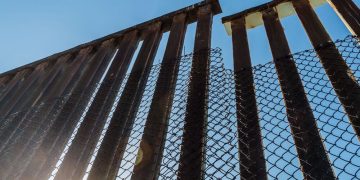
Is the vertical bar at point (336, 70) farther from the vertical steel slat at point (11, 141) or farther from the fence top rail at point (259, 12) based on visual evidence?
the vertical steel slat at point (11, 141)

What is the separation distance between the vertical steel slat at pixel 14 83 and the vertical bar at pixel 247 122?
2.79 m

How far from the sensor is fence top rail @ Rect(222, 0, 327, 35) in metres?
3.69

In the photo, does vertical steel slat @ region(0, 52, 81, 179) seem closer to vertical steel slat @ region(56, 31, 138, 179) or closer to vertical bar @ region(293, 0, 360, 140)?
vertical steel slat @ region(56, 31, 138, 179)

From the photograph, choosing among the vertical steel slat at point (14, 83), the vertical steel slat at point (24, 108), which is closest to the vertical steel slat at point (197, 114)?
the vertical steel slat at point (24, 108)

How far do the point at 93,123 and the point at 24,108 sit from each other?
129 centimetres

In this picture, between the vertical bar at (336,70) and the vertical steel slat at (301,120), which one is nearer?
the vertical steel slat at (301,120)

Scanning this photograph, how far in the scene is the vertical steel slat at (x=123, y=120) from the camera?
2354mm

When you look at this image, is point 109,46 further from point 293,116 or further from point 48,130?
point 293,116

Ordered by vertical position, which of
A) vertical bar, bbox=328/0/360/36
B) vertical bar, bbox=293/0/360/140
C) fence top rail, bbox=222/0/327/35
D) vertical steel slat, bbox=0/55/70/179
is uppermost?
fence top rail, bbox=222/0/327/35

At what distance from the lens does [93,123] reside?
9.31ft

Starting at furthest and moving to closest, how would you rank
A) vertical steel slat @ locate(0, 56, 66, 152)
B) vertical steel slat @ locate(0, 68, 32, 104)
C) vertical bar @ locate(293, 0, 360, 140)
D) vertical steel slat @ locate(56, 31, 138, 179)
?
vertical steel slat @ locate(0, 68, 32, 104), vertical steel slat @ locate(0, 56, 66, 152), vertical steel slat @ locate(56, 31, 138, 179), vertical bar @ locate(293, 0, 360, 140)

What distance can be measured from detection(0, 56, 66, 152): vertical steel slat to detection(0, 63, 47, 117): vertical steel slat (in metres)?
0.11

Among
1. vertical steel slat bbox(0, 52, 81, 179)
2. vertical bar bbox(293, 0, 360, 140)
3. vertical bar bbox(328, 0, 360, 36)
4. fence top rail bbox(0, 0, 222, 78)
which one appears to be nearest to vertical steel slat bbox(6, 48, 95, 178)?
vertical steel slat bbox(0, 52, 81, 179)

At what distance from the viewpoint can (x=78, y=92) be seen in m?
3.44
